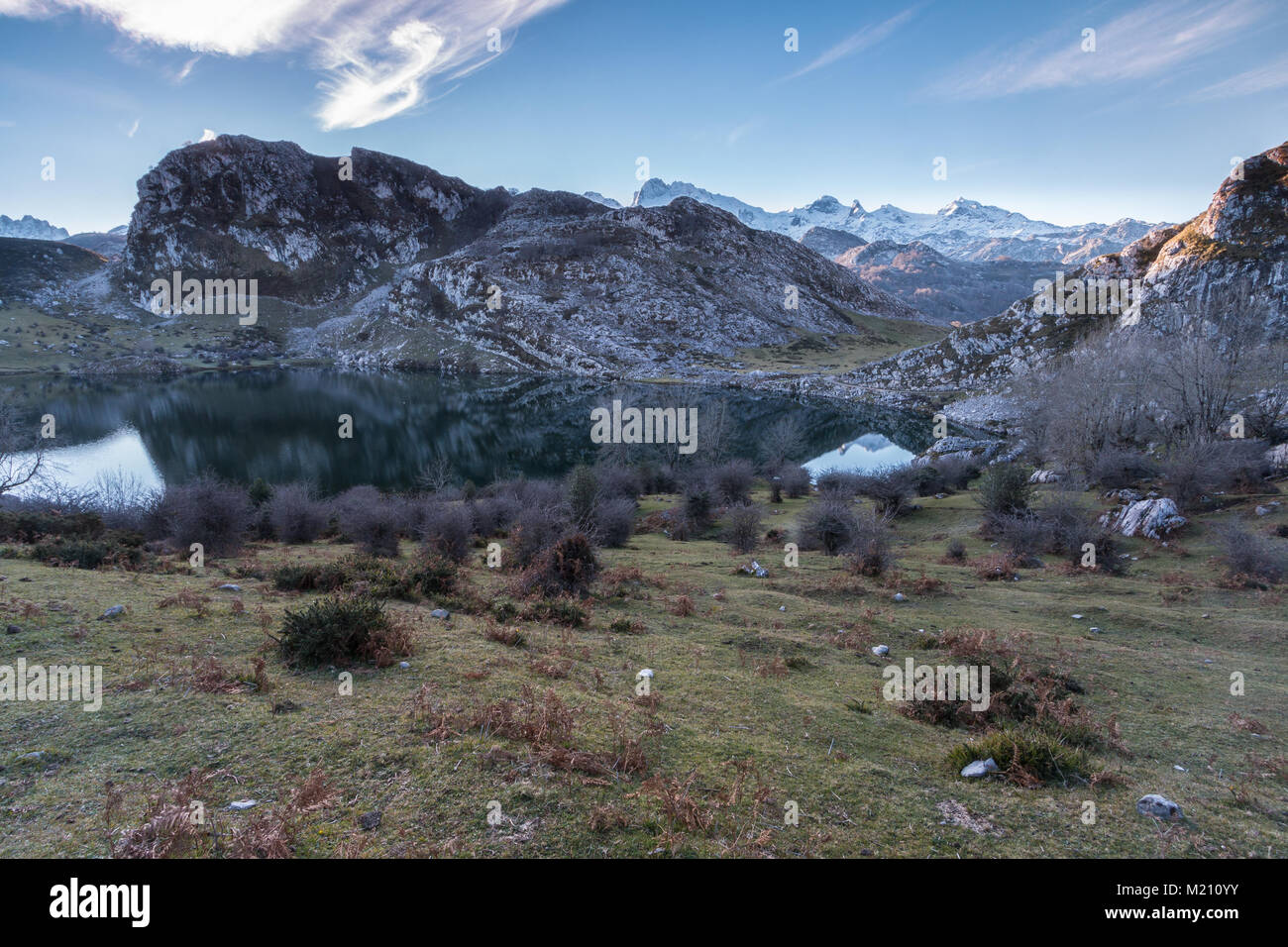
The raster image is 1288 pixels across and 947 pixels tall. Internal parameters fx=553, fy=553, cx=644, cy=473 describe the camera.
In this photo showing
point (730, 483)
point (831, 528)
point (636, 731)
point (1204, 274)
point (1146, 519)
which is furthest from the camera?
point (1204, 274)

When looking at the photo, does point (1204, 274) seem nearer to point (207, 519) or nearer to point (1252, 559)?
point (1252, 559)

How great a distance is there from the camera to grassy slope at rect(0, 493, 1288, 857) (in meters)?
4.81

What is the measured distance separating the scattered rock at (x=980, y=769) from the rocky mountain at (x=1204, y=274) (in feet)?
156

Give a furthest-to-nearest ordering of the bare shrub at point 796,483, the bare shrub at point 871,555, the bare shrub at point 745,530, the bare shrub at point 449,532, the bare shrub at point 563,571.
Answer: the bare shrub at point 796,483
the bare shrub at point 745,530
the bare shrub at point 449,532
the bare shrub at point 871,555
the bare shrub at point 563,571

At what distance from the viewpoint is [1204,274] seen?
59344mm

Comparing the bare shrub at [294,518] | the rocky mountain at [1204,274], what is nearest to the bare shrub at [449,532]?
the bare shrub at [294,518]

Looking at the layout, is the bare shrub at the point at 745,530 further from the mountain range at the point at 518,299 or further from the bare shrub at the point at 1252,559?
the mountain range at the point at 518,299

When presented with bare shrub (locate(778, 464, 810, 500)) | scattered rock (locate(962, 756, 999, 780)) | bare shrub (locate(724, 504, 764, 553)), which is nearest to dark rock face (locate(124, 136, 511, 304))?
bare shrub (locate(778, 464, 810, 500))

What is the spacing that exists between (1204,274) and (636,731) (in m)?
83.5

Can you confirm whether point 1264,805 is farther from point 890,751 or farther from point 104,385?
point 104,385

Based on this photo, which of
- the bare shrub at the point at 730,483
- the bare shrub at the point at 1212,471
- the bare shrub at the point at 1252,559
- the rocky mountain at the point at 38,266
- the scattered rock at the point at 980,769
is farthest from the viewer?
the rocky mountain at the point at 38,266

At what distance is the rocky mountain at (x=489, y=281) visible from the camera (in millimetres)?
144375

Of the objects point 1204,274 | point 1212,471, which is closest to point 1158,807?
point 1212,471
